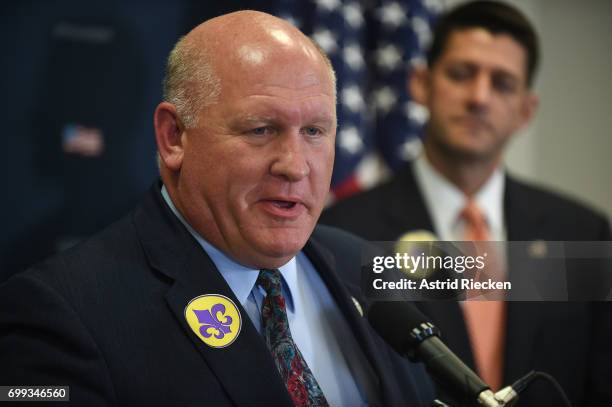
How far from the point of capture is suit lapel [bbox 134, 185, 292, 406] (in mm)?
1281

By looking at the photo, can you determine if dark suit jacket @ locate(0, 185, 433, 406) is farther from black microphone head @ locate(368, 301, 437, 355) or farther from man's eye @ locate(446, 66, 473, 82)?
man's eye @ locate(446, 66, 473, 82)

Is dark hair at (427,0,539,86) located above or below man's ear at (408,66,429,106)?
above

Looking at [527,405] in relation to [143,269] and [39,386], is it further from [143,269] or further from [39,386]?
[39,386]

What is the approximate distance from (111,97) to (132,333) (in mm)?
2142

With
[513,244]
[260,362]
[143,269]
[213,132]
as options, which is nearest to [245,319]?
[260,362]

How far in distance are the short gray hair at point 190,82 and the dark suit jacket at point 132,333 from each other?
0.73 feet

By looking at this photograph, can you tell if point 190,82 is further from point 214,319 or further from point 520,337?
point 520,337

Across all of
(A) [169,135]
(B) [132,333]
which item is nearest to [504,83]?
(A) [169,135]

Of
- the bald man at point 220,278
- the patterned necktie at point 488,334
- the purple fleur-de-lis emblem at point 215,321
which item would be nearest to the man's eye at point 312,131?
the bald man at point 220,278

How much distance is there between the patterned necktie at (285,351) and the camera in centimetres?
137

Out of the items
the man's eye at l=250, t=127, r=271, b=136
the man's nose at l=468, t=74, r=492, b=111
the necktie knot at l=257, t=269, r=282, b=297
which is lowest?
the necktie knot at l=257, t=269, r=282, b=297

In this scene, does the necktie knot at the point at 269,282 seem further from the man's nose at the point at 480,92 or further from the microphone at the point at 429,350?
the man's nose at the point at 480,92

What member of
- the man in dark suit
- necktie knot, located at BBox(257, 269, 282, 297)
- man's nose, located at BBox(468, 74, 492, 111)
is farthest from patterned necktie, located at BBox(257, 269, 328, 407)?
man's nose, located at BBox(468, 74, 492, 111)

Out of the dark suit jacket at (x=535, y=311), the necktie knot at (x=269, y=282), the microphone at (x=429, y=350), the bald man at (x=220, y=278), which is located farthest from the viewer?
the dark suit jacket at (x=535, y=311)
